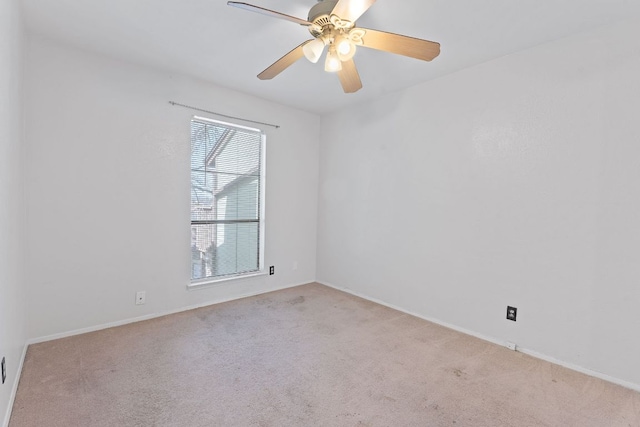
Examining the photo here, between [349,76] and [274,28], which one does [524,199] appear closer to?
[349,76]

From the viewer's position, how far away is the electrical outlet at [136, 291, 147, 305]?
9.30 feet

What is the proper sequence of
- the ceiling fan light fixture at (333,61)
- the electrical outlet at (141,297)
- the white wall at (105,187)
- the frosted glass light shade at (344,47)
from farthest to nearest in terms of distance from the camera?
1. the electrical outlet at (141,297)
2. the white wall at (105,187)
3. the ceiling fan light fixture at (333,61)
4. the frosted glass light shade at (344,47)

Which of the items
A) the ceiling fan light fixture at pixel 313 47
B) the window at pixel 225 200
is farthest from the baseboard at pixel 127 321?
the ceiling fan light fixture at pixel 313 47

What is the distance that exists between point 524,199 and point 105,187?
3.51 metres

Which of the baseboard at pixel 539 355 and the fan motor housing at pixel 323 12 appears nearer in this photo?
the fan motor housing at pixel 323 12

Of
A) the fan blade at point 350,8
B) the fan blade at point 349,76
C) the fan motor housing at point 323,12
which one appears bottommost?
the fan blade at point 349,76

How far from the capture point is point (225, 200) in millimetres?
3426

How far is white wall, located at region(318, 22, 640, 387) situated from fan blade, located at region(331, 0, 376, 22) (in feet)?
5.33

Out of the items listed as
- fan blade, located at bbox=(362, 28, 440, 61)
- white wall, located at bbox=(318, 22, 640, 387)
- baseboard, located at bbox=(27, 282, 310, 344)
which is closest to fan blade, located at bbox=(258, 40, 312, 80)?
fan blade, located at bbox=(362, 28, 440, 61)

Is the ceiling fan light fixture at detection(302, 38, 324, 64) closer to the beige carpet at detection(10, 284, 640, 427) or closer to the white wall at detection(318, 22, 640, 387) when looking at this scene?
the white wall at detection(318, 22, 640, 387)

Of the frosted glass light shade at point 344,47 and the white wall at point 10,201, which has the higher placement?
the frosted glass light shade at point 344,47

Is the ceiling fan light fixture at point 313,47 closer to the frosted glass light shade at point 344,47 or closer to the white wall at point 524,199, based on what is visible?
the frosted glass light shade at point 344,47

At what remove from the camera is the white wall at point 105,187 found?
236cm

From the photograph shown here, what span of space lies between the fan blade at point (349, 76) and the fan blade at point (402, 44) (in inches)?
8.7
